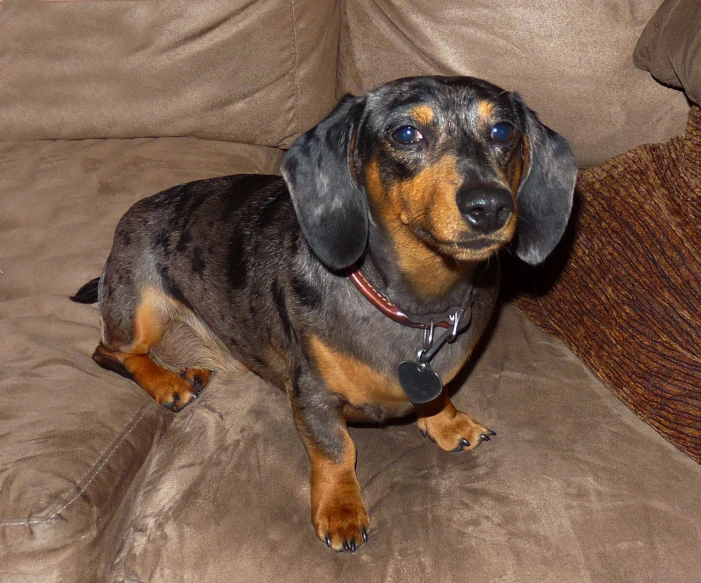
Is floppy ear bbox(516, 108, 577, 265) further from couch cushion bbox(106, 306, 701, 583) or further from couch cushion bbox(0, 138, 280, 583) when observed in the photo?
couch cushion bbox(0, 138, 280, 583)

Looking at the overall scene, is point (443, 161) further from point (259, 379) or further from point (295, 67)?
point (295, 67)

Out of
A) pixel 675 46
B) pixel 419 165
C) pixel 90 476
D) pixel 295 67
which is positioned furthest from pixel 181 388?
pixel 675 46

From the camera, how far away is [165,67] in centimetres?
292

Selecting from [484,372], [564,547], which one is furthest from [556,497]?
[484,372]

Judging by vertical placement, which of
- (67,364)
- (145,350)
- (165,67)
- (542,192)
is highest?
(542,192)

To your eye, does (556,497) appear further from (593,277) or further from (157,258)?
(157,258)

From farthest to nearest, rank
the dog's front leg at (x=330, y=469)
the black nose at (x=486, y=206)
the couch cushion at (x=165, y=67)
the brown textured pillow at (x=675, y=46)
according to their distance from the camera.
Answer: the couch cushion at (x=165, y=67) → the brown textured pillow at (x=675, y=46) → the dog's front leg at (x=330, y=469) → the black nose at (x=486, y=206)

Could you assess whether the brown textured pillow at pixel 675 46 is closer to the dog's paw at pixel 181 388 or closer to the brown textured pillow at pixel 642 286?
the brown textured pillow at pixel 642 286

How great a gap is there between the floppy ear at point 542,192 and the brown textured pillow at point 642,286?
443mm

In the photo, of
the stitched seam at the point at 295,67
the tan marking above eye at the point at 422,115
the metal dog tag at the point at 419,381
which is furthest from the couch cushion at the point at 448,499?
the stitched seam at the point at 295,67

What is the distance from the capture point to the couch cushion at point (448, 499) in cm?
181

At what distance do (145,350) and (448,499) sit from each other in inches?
46.1

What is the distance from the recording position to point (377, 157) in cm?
187

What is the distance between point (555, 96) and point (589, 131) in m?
0.17
